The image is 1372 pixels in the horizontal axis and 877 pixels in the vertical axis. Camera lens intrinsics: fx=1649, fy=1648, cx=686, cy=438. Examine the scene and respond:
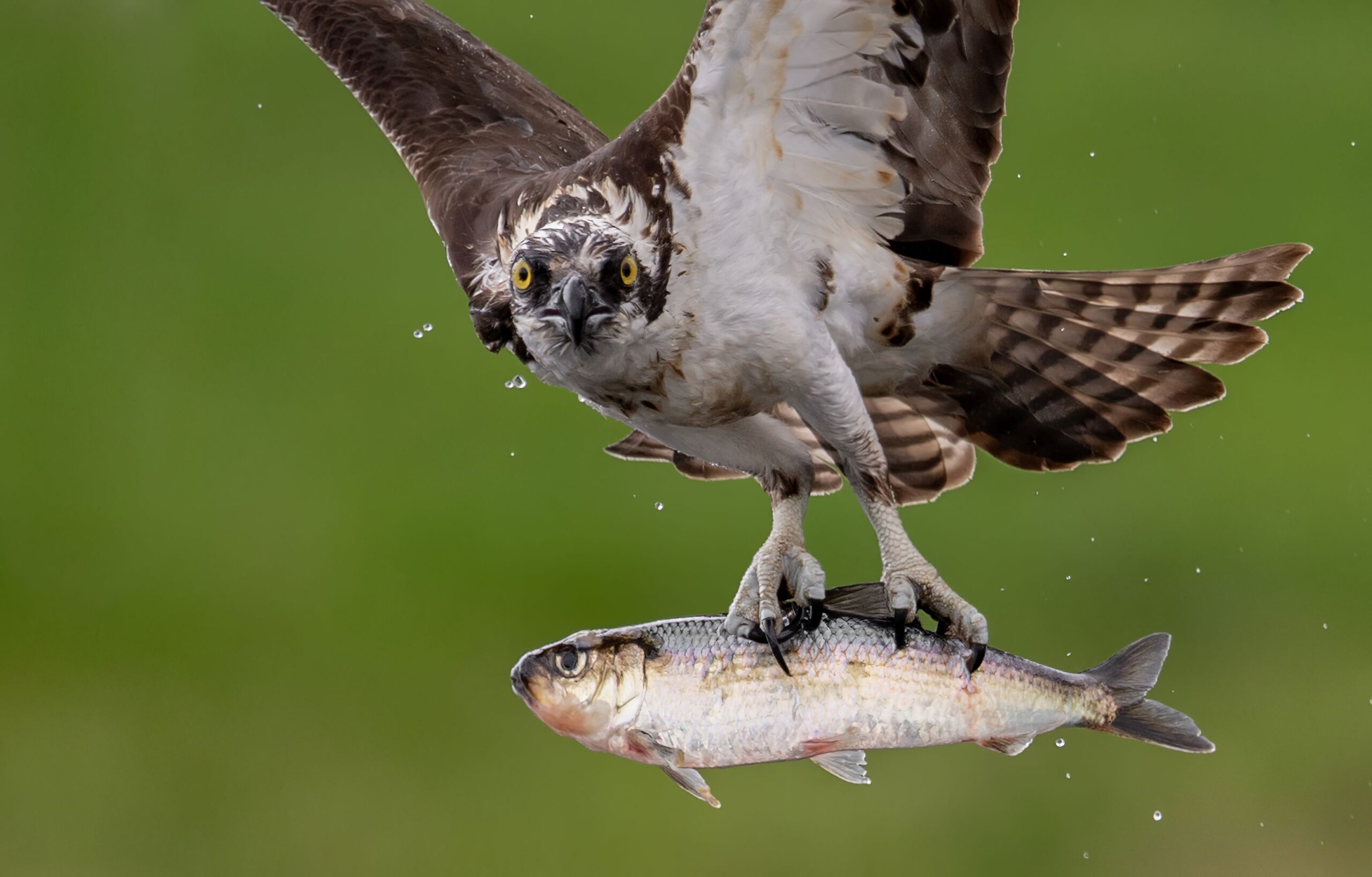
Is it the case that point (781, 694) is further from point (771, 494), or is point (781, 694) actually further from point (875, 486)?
point (771, 494)

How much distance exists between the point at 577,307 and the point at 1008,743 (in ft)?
3.69

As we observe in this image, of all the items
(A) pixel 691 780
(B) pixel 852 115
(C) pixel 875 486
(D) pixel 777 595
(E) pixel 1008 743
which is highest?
(B) pixel 852 115

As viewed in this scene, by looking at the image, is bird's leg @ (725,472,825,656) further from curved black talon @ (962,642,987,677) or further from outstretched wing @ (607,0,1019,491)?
outstretched wing @ (607,0,1019,491)

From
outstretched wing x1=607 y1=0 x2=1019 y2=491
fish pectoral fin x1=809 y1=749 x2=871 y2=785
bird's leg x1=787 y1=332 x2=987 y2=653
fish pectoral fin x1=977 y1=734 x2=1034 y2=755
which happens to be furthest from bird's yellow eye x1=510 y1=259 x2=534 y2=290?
fish pectoral fin x1=977 y1=734 x2=1034 y2=755

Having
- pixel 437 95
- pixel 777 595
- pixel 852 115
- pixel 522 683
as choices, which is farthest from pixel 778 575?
pixel 437 95

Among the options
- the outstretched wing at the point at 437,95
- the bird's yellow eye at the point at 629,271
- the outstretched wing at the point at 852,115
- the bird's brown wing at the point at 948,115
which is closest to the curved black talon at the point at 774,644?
the bird's yellow eye at the point at 629,271

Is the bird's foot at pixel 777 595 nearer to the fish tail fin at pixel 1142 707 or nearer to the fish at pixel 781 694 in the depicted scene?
the fish at pixel 781 694

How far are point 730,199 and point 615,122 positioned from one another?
4.66 meters

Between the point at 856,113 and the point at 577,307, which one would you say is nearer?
the point at 577,307

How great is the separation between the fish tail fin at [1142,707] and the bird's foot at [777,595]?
54 cm

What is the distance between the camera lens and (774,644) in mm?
2994

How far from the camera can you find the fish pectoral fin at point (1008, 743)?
302cm

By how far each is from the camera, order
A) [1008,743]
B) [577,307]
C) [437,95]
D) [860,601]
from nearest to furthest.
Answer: [577,307], [1008,743], [860,601], [437,95]

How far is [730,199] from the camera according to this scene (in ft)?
10.3
